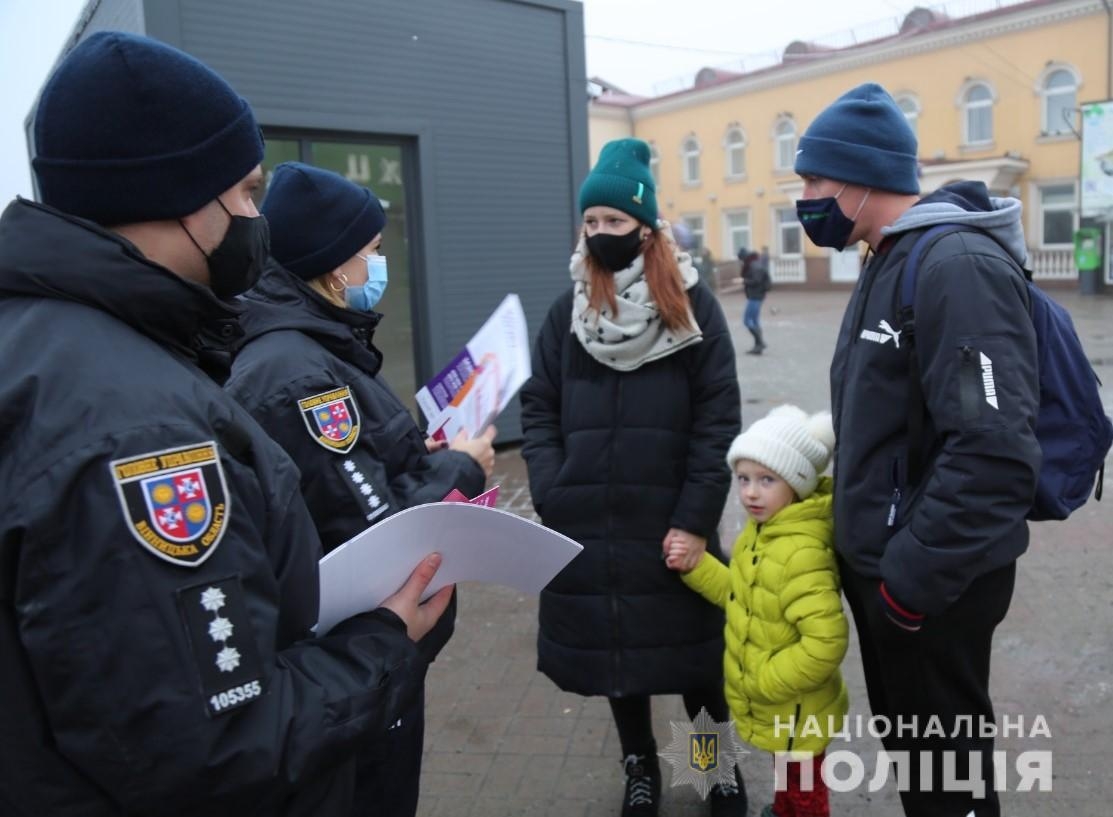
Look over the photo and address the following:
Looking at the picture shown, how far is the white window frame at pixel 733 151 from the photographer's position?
36.0 metres

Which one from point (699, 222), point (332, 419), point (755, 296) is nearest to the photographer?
point (332, 419)

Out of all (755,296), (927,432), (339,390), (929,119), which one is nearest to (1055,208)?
(929,119)

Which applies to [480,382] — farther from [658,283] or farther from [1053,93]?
[1053,93]

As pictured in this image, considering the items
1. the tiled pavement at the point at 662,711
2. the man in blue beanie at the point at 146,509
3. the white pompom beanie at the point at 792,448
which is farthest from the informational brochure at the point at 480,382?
the tiled pavement at the point at 662,711

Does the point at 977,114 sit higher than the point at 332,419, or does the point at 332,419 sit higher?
the point at 977,114

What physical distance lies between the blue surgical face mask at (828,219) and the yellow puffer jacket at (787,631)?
749 millimetres

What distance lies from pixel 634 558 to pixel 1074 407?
1.30 metres

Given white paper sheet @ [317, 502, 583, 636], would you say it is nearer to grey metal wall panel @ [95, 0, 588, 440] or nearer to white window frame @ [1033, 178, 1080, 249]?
grey metal wall panel @ [95, 0, 588, 440]

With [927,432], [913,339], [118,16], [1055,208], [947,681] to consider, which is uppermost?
[1055,208]

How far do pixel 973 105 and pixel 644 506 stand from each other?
30955 mm

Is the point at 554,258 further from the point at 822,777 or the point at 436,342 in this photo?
the point at 822,777

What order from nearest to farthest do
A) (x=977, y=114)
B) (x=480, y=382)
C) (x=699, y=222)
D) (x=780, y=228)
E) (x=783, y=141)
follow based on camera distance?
(x=480, y=382) < (x=977, y=114) < (x=783, y=141) < (x=780, y=228) < (x=699, y=222)

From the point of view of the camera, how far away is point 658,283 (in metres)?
2.86

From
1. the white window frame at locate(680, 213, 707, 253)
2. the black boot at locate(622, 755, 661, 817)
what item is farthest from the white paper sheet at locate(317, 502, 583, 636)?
the white window frame at locate(680, 213, 707, 253)
